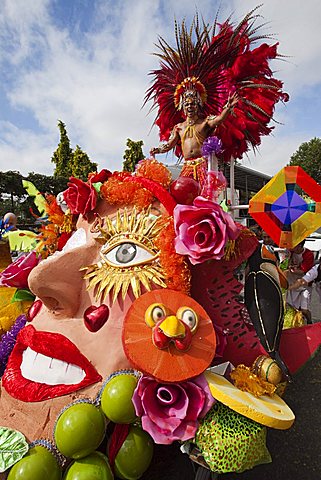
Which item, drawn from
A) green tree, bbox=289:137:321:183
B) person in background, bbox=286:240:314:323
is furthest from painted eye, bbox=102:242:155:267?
green tree, bbox=289:137:321:183

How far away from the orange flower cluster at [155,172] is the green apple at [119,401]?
111 cm

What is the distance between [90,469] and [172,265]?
93 centimetres

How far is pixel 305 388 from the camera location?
3.43 m

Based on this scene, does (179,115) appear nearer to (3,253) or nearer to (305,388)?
(3,253)

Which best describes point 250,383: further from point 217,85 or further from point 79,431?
point 217,85

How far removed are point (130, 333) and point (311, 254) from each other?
11.3 feet

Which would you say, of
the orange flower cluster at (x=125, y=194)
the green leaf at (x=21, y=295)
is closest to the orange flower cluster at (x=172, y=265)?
the orange flower cluster at (x=125, y=194)

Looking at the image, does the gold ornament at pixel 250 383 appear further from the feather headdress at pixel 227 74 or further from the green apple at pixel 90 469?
the feather headdress at pixel 227 74

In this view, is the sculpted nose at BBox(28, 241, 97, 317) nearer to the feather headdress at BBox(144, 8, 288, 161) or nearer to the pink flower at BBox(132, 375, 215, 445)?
the pink flower at BBox(132, 375, 215, 445)

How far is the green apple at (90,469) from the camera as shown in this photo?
143cm

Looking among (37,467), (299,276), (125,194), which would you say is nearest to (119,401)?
(37,467)

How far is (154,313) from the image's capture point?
5.13ft

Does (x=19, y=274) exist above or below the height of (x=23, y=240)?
below

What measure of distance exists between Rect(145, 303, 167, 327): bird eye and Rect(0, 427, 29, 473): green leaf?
716 millimetres
